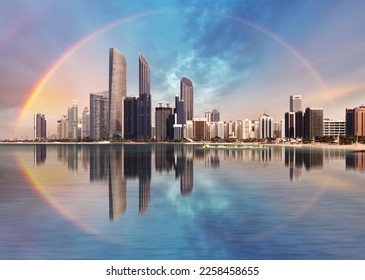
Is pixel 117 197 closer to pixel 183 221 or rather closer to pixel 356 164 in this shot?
pixel 183 221

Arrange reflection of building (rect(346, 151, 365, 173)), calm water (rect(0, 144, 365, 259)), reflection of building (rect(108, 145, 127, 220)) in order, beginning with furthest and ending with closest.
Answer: reflection of building (rect(346, 151, 365, 173))
reflection of building (rect(108, 145, 127, 220))
calm water (rect(0, 144, 365, 259))

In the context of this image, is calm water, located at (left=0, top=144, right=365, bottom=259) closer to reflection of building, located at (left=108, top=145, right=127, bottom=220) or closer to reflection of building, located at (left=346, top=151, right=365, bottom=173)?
reflection of building, located at (left=108, top=145, right=127, bottom=220)

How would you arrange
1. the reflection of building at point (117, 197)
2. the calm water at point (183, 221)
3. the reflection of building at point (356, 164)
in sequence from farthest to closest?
the reflection of building at point (356, 164)
the reflection of building at point (117, 197)
the calm water at point (183, 221)

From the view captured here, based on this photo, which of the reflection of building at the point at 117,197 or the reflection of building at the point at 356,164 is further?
the reflection of building at the point at 356,164

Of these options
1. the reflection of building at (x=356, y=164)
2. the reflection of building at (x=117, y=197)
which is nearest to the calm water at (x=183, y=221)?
the reflection of building at (x=117, y=197)

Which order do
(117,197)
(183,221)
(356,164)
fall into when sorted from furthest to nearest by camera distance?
(356,164)
(117,197)
(183,221)

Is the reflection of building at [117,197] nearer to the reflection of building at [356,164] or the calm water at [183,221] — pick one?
the calm water at [183,221]

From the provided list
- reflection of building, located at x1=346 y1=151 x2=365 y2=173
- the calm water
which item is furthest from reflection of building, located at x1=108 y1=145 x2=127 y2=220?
reflection of building, located at x1=346 y1=151 x2=365 y2=173

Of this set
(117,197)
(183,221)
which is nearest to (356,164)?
(117,197)

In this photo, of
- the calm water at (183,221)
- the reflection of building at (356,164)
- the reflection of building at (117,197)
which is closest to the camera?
the calm water at (183,221)

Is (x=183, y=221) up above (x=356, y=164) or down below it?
below
